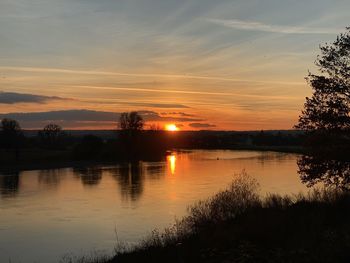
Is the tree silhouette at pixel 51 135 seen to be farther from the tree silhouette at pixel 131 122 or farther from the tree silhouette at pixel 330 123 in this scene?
the tree silhouette at pixel 330 123

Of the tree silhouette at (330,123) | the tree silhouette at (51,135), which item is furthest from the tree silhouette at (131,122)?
the tree silhouette at (330,123)

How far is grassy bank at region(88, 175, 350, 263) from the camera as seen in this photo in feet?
28.3

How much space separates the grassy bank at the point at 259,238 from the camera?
8.63m

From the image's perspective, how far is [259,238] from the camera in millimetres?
11672

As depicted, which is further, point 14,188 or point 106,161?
point 106,161

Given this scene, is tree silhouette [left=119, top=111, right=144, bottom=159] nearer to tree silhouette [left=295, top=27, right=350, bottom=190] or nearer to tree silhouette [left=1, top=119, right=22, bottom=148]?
tree silhouette [left=1, top=119, right=22, bottom=148]

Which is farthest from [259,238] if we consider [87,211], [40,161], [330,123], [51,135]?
[51,135]

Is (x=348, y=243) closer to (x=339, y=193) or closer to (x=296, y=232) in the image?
(x=296, y=232)

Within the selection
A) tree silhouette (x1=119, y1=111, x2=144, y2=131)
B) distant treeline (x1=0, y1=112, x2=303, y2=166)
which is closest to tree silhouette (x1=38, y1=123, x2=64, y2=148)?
distant treeline (x1=0, y1=112, x2=303, y2=166)

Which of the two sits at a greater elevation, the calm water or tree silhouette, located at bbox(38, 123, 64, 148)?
tree silhouette, located at bbox(38, 123, 64, 148)

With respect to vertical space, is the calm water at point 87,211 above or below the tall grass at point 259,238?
below

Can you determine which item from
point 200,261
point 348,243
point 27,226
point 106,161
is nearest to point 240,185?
point 27,226

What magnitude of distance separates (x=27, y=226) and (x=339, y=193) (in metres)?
15.1

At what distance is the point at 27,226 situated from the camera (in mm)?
23250
